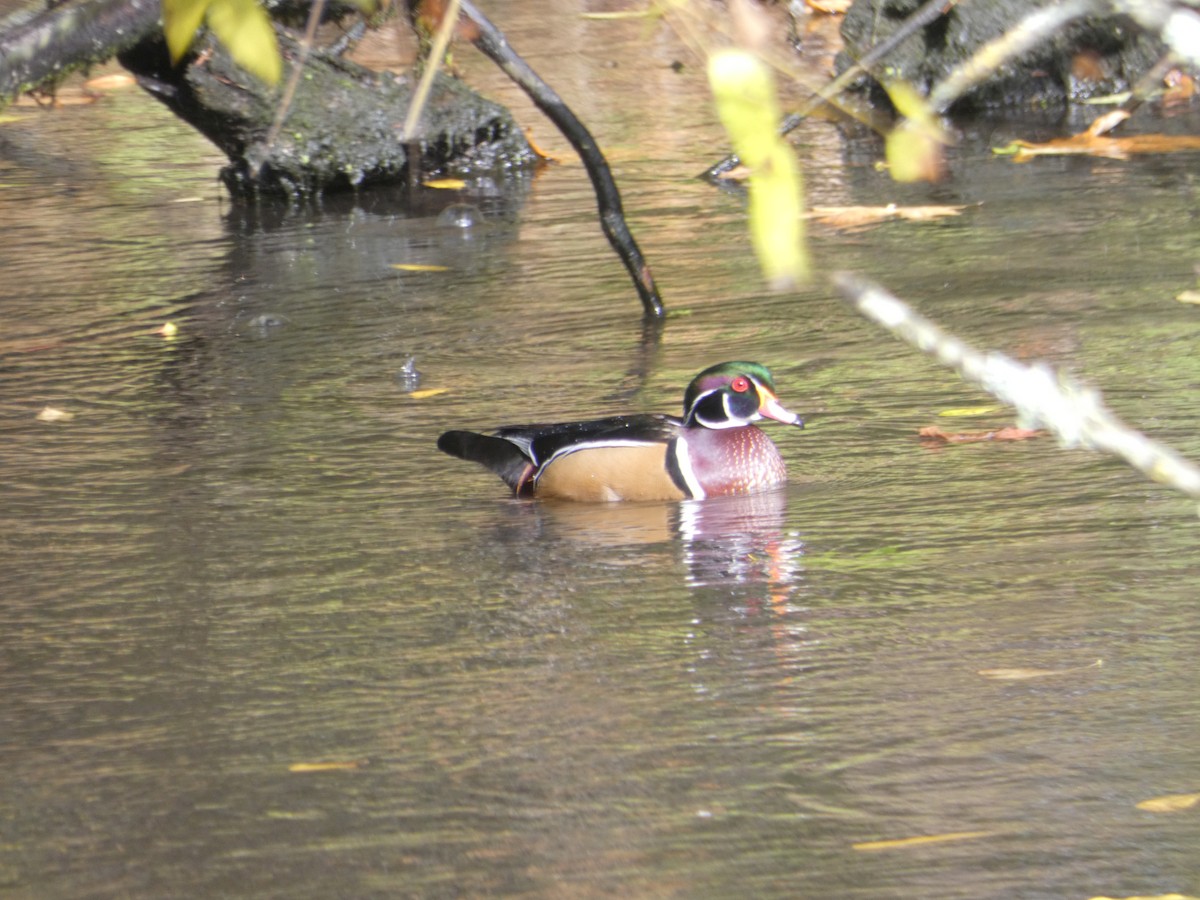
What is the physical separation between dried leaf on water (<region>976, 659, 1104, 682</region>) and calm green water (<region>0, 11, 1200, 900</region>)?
20mm

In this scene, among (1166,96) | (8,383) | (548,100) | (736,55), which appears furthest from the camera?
(1166,96)

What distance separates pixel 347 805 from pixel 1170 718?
5.85 ft

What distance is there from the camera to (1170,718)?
4062mm

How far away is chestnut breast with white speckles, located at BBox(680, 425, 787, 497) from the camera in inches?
236

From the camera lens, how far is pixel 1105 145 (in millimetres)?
11648

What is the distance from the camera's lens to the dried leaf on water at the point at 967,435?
6.40 meters

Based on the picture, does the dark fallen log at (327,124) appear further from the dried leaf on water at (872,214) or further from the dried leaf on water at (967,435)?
the dried leaf on water at (967,435)

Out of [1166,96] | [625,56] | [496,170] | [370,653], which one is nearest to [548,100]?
[370,653]

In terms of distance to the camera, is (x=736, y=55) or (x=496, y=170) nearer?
(x=736, y=55)

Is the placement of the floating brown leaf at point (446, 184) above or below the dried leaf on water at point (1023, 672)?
above

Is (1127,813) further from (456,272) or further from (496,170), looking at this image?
(496,170)

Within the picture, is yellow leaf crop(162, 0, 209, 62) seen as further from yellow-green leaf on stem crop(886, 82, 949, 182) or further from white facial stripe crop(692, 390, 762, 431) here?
white facial stripe crop(692, 390, 762, 431)

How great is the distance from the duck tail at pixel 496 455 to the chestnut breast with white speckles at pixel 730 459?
544 millimetres

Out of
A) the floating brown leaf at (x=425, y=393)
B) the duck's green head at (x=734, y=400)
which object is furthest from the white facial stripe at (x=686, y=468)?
the floating brown leaf at (x=425, y=393)
